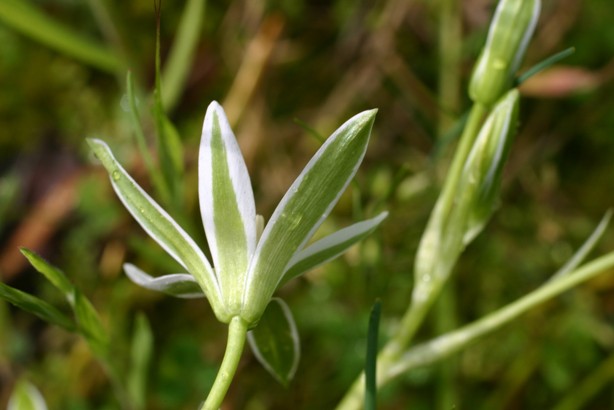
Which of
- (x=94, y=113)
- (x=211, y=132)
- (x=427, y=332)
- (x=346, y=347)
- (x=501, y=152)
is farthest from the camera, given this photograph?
(x=94, y=113)

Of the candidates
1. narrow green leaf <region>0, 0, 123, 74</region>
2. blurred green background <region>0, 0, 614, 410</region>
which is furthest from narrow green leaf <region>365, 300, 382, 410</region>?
Result: narrow green leaf <region>0, 0, 123, 74</region>

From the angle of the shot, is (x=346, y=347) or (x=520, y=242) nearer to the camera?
(x=346, y=347)

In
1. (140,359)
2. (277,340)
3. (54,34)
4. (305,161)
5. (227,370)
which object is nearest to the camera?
(227,370)

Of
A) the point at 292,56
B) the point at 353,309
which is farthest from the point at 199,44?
the point at 353,309

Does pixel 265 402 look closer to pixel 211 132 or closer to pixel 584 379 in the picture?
pixel 584 379

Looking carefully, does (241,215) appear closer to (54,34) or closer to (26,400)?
(26,400)

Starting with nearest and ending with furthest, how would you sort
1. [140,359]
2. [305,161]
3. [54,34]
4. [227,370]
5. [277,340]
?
[227,370]
[277,340]
[140,359]
[54,34]
[305,161]

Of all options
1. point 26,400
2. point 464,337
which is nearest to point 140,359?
point 26,400
